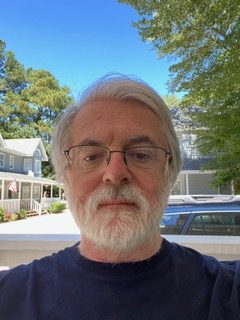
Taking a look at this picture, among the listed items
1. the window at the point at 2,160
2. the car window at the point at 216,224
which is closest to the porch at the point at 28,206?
the window at the point at 2,160

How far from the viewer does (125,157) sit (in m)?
1.36

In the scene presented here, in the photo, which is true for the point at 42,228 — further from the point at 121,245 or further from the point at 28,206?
the point at 121,245

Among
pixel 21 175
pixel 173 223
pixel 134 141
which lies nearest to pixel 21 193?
pixel 21 175

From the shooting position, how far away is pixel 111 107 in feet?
4.81

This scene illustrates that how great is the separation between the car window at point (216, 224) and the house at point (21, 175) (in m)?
18.3

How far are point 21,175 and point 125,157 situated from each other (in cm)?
2646

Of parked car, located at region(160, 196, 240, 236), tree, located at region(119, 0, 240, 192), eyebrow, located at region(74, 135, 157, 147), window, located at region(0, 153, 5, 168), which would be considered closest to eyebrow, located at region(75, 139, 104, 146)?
eyebrow, located at region(74, 135, 157, 147)

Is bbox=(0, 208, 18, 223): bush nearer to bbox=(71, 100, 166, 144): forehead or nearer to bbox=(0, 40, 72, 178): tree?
bbox=(0, 40, 72, 178): tree

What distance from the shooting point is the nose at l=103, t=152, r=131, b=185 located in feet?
4.23

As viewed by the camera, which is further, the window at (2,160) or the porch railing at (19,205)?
the window at (2,160)

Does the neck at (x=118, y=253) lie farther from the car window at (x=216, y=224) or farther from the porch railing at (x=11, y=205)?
the porch railing at (x=11, y=205)

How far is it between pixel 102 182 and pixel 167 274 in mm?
398

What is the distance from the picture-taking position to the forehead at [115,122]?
4.58ft

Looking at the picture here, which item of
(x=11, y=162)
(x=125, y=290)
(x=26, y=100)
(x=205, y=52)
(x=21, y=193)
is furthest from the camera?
(x=26, y=100)
